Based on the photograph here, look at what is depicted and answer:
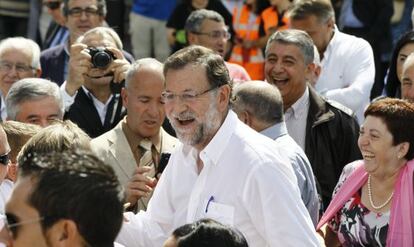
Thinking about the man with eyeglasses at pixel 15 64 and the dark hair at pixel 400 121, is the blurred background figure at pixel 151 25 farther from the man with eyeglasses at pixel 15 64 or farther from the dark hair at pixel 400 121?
the dark hair at pixel 400 121

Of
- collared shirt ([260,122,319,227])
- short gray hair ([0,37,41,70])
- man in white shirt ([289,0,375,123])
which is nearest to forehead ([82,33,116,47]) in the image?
short gray hair ([0,37,41,70])

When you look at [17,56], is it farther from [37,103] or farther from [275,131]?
[275,131]

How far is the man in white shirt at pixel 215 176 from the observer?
494 centimetres

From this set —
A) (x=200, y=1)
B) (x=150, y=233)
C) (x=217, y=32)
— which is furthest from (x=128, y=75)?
(x=200, y=1)

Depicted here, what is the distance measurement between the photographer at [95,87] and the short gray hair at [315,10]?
1603mm

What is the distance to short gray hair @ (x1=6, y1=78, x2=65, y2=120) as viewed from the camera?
742cm

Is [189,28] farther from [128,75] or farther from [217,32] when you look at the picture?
[128,75]

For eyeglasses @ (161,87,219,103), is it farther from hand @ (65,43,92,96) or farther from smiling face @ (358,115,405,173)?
hand @ (65,43,92,96)

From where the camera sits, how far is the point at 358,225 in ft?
19.9

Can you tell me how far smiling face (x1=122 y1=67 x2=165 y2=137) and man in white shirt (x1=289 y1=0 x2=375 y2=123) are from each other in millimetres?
1900

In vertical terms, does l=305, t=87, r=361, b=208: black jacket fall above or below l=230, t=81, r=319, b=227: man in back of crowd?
below

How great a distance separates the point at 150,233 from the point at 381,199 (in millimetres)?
1391

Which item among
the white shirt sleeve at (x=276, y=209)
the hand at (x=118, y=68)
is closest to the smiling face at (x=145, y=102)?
the hand at (x=118, y=68)

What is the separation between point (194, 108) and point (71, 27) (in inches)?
187
